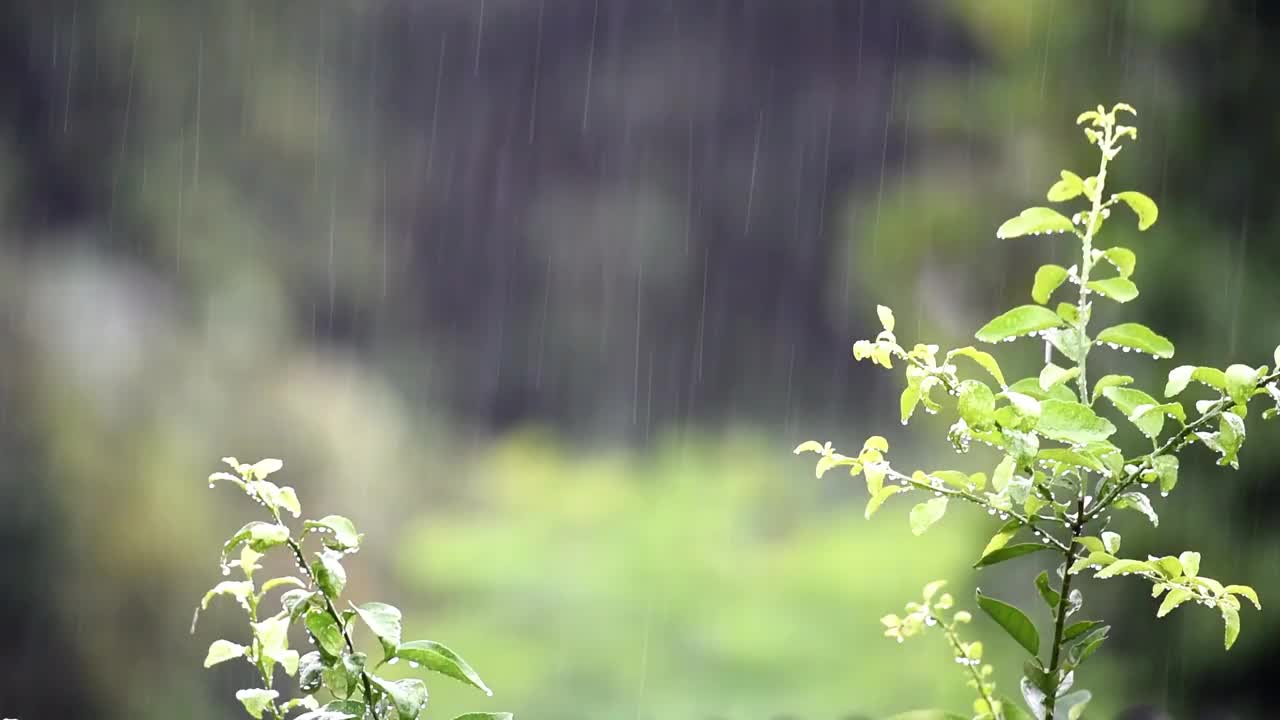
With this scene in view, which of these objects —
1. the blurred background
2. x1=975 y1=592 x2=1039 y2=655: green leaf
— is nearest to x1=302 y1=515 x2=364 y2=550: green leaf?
x1=975 y1=592 x2=1039 y2=655: green leaf

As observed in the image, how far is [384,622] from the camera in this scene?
0.61 m

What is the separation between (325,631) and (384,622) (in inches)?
1.3

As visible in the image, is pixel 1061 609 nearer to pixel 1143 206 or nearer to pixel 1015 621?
pixel 1015 621

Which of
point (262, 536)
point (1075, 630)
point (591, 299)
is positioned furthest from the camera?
point (591, 299)

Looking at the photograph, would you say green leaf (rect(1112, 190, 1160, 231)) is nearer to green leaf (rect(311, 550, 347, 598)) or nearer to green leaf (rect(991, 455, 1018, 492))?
green leaf (rect(991, 455, 1018, 492))

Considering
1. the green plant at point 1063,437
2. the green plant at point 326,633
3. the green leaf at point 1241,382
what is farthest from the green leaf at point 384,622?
the green leaf at point 1241,382

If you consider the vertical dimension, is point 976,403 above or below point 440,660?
above

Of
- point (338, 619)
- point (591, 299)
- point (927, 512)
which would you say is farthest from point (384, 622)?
point (591, 299)

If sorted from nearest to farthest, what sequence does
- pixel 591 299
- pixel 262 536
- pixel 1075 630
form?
pixel 262 536
pixel 1075 630
pixel 591 299

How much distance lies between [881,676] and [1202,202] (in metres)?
1.17

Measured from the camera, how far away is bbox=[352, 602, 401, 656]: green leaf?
0.60 metres

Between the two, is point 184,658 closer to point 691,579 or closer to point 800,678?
point 691,579

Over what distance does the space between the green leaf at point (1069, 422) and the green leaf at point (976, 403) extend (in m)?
0.04

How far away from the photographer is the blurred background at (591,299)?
208 centimetres
